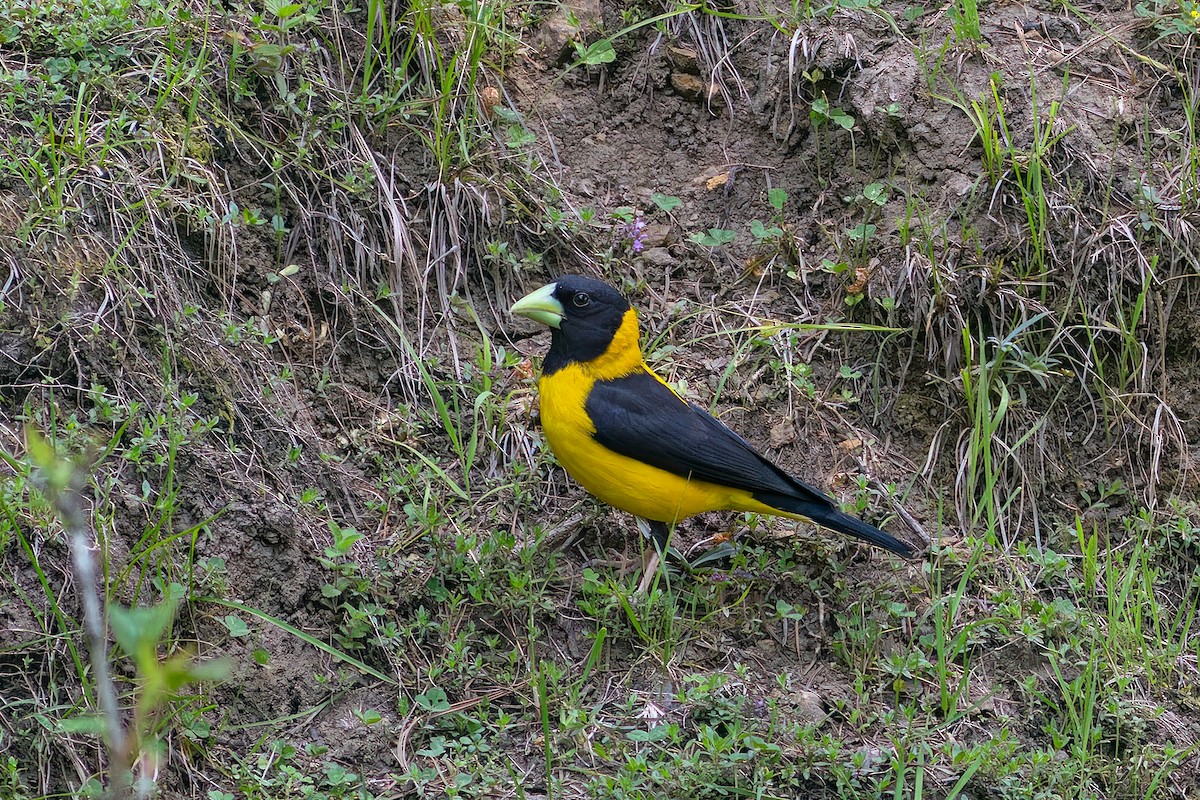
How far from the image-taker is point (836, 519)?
484 centimetres

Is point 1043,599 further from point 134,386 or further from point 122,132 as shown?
point 122,132

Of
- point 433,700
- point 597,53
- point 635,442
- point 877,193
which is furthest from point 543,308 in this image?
point 877,193

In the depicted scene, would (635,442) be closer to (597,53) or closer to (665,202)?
(665,202)

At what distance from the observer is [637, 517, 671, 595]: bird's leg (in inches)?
191

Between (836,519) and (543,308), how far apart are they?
1.53 m

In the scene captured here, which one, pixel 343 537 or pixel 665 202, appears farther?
pixel 665 202

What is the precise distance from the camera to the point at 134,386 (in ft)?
14.5

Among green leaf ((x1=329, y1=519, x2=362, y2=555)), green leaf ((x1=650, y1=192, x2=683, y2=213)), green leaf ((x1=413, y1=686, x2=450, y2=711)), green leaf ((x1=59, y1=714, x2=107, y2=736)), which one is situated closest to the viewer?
green leaf ((x1=59, y1=714, x2=107, y2=736))

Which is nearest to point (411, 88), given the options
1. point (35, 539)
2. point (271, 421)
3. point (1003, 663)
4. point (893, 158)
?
point (271, 421)

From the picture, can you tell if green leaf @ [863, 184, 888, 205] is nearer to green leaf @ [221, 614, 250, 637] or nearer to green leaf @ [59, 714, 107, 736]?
green leaf @ [221, 614, 250, 637]

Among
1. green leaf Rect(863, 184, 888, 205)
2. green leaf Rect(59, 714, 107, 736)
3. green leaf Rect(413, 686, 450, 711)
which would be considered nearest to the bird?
green leaf Rect(413, 686, 450, 711)

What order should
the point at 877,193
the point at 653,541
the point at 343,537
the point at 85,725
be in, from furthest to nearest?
1. the point at 877,193
2. the point at 653,541
3. the point at 343,537
4. the point at 85,725

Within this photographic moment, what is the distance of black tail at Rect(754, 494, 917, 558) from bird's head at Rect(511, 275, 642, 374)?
99 cm

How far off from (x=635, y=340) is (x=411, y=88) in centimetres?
176
